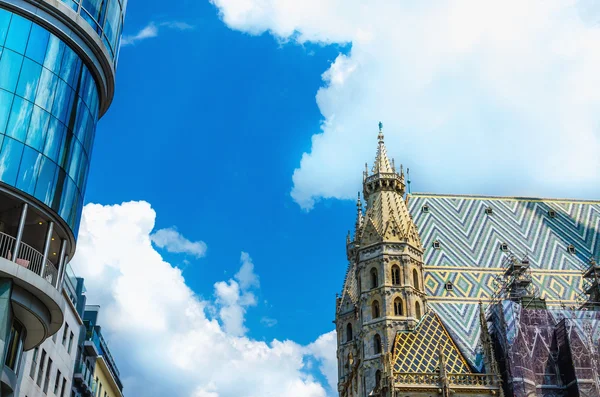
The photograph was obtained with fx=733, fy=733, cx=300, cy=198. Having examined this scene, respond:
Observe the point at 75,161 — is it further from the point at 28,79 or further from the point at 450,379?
the point at 450,379

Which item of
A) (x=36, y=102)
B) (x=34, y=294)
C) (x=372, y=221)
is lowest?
(x=34, y=294)

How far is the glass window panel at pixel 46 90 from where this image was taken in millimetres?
25366

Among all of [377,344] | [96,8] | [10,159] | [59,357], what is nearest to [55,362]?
[59,357]

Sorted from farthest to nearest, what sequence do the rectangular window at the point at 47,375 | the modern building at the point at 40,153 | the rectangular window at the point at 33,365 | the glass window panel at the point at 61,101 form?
the rectangular window at the point at 47,375 → the rectangular window at the point at 33,365 → the glass window panel at the point at 61,101 → the modern building at the point at 40,153

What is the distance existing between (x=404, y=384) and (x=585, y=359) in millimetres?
10024

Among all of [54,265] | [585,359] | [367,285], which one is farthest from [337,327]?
[54,265]

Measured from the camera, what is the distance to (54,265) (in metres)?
26.3

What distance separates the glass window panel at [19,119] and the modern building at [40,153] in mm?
32

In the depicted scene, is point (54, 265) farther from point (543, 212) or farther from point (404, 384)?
point (543, 212)

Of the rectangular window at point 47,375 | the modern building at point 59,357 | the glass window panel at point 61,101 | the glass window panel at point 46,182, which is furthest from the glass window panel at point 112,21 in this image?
the rectangular window at point 47,375

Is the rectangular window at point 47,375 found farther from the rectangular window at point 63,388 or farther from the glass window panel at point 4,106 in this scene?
the glass window panel at point 4,106

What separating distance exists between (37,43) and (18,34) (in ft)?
2.32

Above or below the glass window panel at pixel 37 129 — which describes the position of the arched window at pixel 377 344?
above

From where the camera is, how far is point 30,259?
2431 centimetres
